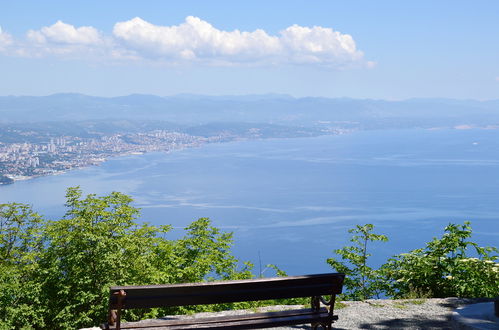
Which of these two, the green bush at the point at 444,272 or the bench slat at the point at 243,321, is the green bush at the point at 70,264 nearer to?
the bench slat at the point at 243,321

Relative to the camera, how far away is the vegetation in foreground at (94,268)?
248 inches

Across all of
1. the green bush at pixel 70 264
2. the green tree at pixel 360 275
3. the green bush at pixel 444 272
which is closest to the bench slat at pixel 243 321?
the green bush at pixel 70 264

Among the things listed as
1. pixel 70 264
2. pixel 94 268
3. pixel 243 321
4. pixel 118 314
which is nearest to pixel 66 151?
pixel 70 264

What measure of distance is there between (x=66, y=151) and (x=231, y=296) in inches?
6218

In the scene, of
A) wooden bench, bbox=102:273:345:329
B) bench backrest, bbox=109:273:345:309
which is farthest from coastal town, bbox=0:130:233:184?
bench backrest, bbox=109:273:345:309

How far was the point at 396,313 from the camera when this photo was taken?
222 inches

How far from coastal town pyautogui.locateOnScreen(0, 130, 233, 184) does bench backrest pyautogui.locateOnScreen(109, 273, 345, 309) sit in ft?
345

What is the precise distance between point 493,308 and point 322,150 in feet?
531

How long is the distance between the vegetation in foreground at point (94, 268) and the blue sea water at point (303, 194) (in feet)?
150

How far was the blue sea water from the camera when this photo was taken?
61.9 meters

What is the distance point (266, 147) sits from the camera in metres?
183

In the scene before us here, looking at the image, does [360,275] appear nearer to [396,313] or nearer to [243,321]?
[396,313]

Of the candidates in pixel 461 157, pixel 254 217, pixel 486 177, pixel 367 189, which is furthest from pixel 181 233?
pixel 461 157

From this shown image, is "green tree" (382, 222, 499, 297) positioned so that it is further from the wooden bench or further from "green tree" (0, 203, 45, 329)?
"green tree" (0, 203, 45, 329)
